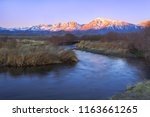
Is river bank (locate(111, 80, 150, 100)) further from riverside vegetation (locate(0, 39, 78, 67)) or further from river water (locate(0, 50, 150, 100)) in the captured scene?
riverside vegetation (locate(0, 39, 78, 67))

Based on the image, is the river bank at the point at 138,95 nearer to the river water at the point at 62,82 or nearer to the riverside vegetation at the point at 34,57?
the river water at the point at 62,82

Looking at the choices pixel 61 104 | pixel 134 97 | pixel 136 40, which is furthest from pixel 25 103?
pixel 136 40

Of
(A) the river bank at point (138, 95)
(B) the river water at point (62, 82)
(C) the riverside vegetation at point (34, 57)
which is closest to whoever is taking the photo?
(A) the river bank at point (138, 95)

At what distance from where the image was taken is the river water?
1337cm

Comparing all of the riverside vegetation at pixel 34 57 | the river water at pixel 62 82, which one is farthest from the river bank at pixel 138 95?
the riverside vegetation at pixel 34 57

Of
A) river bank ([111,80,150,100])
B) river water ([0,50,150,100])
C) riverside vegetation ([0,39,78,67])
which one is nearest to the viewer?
river bank ([111,80,150,100])

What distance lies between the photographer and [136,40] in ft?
116

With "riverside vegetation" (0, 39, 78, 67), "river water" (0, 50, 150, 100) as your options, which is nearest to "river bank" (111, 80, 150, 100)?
"river water" (0, 50, 150, 100)

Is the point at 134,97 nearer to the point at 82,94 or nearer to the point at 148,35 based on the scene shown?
the point at 82,94

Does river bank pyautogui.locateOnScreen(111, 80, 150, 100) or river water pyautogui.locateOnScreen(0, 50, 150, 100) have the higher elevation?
river bank pyautogui.locateOnScreen(111, 80, 150, 100)

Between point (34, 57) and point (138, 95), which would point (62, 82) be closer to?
point (138, 95)

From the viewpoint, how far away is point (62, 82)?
53.9ft

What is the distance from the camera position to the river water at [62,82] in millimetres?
13367

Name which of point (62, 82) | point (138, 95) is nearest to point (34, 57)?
Result: point (62, 82)
